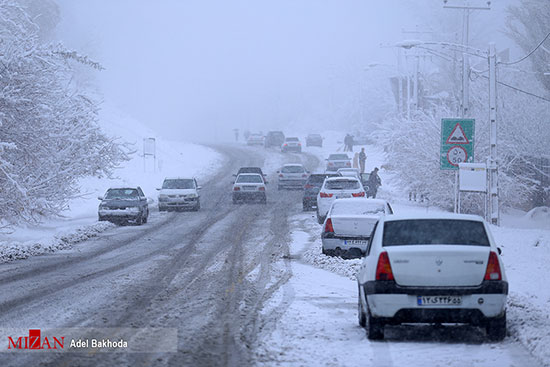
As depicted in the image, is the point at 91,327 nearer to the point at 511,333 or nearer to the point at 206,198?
the point at 511,333

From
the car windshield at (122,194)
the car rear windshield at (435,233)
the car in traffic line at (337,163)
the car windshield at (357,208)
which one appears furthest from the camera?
the car in traffic line at (337,163)

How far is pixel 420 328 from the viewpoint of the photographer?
→ 10.1m

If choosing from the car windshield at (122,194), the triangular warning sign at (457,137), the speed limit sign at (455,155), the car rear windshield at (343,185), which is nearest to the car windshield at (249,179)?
the car windshield at (122,194)

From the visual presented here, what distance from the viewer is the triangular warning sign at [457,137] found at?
21.2 m

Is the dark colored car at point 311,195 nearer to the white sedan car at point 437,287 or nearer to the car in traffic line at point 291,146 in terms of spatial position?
the white sedan car at point 437,287

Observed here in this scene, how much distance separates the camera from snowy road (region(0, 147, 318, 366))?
28.3ft

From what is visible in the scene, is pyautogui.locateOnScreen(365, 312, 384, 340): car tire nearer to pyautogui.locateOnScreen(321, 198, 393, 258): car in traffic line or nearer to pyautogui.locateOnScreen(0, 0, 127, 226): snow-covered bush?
pyautogui.locateOnScreen(321, 198, 393, 258): car in traffic line

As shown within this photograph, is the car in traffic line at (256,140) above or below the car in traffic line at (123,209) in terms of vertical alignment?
above

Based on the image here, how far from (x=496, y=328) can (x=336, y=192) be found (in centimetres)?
1992

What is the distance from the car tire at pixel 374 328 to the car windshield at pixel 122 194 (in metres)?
22.8

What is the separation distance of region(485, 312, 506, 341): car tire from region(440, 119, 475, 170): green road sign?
12.5 metres

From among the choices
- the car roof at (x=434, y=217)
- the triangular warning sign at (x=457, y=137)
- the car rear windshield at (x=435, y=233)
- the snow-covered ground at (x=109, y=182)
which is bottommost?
the snow-covered ground at (x=109, y=182)

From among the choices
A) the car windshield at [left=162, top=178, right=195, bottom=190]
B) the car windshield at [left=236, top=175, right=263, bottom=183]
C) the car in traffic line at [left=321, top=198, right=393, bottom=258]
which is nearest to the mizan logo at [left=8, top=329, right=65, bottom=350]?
the car in traffic line at [left=321, top=198, right=393, bottom=258]

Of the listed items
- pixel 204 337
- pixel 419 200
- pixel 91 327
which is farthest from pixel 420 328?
pixel 419 200
